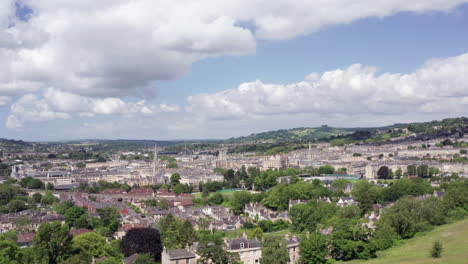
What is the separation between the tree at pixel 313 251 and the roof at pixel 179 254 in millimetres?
8712

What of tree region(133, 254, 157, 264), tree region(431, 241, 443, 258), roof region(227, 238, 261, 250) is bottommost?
tree region(133, 254, 157, 264)

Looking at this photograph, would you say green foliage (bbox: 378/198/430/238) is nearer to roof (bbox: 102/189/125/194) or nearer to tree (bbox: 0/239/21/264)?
tree (bbox: 0/239/21/264)

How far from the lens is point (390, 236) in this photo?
Answer: 4044 centimetres

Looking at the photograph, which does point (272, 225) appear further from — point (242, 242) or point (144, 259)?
point (144, 259)

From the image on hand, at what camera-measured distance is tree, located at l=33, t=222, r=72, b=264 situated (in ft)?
123

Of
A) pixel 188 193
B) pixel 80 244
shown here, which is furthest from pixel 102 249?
pixel 188 193

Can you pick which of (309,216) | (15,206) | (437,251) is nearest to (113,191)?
(15,206)

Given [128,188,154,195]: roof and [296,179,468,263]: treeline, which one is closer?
[296,179,468,263]: treeline

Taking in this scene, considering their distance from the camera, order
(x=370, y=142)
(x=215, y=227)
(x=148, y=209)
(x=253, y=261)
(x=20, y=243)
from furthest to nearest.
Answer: (x=370, y=142)
(x=148, y=209)
(x=215, y=227)
(x=20, y=243)
(x=253, y=261)

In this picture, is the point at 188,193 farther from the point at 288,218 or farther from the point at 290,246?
the point at 290,246

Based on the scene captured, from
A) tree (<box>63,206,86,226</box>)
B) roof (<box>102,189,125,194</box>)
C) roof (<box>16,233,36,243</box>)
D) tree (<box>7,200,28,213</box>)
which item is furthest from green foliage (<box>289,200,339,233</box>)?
roof (<box>102,189,125,194</box>)

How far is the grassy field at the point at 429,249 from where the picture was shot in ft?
106

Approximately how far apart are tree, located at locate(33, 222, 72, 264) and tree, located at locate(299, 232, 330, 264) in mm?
19527

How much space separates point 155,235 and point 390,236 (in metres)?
20.8
